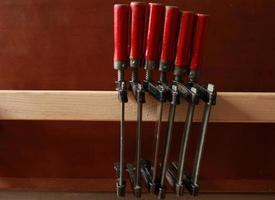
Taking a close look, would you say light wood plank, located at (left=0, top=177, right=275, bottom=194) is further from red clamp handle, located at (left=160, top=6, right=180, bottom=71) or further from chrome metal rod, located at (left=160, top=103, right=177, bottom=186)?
red clamp handle, located at (left=160, top=6, right=180, bottom=71)

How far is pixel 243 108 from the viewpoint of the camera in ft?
1.97

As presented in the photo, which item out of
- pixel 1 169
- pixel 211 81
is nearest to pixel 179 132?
pixel 211 81

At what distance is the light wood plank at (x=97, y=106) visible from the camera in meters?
0.59

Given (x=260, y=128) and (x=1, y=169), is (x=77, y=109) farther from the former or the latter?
(x=260, y=128)

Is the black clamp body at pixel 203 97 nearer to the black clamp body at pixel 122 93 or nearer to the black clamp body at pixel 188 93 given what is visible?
the black clamp body at pixel 188 93

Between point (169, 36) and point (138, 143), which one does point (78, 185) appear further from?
point (169, 36)

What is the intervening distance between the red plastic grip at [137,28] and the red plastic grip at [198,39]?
10cm

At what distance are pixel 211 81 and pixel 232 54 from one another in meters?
0.08

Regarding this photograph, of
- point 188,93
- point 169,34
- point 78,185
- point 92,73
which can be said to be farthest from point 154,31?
point 78,185

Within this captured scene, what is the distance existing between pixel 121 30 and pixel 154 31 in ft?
0.20

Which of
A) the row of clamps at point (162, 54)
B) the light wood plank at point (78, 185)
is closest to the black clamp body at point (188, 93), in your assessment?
the row of clamps at point (162, 54)

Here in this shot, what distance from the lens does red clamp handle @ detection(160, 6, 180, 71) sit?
1.73ft

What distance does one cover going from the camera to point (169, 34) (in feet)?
1.77

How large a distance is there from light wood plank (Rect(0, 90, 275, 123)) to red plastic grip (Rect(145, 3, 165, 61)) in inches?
3.5
